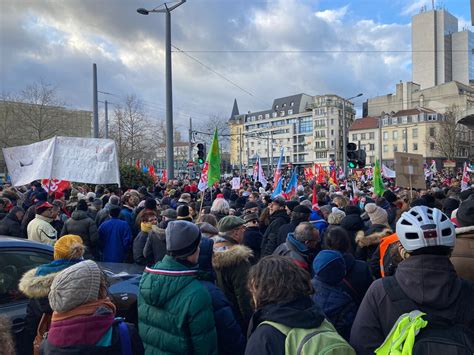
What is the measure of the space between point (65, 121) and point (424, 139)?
2664 inches

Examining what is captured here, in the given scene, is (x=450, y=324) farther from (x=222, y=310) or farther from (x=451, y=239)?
(x=222, y=310)

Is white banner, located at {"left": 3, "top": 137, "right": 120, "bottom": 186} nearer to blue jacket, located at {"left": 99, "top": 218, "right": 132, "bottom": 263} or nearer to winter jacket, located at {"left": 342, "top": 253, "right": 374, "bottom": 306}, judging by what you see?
blue jacket, located at {"left": 99, "top": 218, "right": 132, "bottom": 263}

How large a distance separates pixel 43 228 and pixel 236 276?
3790 mm

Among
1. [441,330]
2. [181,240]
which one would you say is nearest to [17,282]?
[181,240]

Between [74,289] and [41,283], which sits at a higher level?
[74,289]

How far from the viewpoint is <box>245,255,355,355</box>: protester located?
1.90 m

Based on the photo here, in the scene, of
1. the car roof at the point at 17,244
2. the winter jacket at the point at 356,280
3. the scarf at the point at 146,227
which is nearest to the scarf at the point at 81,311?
the car roof at the point at 17,244

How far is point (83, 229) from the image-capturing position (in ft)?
21.1

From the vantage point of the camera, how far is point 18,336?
343 cm

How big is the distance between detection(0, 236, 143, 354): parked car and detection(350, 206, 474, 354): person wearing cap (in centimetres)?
262

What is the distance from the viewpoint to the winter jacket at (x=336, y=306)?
3008 mm

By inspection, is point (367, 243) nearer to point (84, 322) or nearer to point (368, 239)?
point (368, 239)

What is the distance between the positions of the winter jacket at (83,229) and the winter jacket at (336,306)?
457 centimetres

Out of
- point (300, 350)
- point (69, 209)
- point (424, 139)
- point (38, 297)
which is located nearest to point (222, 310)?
point (300, 350)
